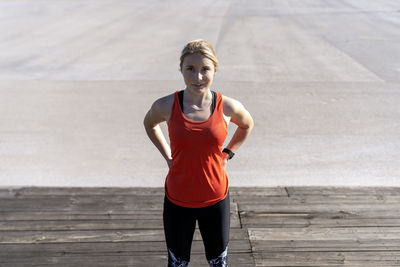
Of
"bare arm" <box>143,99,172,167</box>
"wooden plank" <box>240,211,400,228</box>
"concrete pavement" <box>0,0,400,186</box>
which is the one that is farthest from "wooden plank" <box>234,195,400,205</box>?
"bare arm" <box>143,99,172,167</box>

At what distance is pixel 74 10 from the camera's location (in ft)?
66.1

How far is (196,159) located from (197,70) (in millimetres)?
556

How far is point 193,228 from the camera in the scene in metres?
2.82

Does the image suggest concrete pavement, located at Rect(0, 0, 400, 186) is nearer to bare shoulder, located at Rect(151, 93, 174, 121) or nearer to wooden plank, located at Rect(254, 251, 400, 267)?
wooden plank, located at Rect(254, 251, 400, 267)

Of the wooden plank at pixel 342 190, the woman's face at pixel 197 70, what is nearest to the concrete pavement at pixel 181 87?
the wooden plank at pixel 342 190

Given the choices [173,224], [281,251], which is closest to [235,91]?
[281,251]

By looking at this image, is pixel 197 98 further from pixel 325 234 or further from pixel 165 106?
pixel 325 234

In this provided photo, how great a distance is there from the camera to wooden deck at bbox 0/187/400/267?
11.9ft

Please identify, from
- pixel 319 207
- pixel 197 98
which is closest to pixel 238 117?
pixel 197 98

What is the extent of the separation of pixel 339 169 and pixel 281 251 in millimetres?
2458

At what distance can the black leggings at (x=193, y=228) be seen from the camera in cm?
273

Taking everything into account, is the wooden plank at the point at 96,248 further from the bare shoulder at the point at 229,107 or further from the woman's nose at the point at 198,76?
the woman's nose at the point at 198,76

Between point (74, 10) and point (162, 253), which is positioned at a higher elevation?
point (162, 253)

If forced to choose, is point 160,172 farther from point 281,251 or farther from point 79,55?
point 79,55
